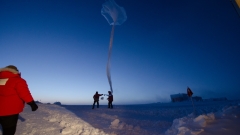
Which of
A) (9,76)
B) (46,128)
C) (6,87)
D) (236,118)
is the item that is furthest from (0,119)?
(236,118)

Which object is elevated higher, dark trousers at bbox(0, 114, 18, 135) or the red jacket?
the red jacket

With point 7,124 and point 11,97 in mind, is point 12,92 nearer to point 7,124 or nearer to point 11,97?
point 11,97

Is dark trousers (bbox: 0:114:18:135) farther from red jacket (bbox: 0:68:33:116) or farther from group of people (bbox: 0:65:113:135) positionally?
red jacket (bbox: 0:68:33:116)

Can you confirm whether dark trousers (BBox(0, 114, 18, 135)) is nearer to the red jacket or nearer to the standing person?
the standing person

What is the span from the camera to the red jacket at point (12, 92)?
3.12 metres

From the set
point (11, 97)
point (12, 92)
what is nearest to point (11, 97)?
point (11, 97)

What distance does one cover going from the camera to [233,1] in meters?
2.76

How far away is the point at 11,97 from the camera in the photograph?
3.21m

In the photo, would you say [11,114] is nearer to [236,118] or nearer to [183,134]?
[183,134]

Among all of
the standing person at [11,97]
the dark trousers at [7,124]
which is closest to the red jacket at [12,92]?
the standing person at [11,97]

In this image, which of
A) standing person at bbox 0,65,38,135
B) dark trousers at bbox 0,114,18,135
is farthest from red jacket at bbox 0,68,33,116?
dark trousers at bbox 0,114,18,135

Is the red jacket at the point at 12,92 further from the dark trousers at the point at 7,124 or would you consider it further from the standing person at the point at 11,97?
the dark trousers at the point at 7,124

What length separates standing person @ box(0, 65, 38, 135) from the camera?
3119 millimetres

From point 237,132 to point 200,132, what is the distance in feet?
2.98
